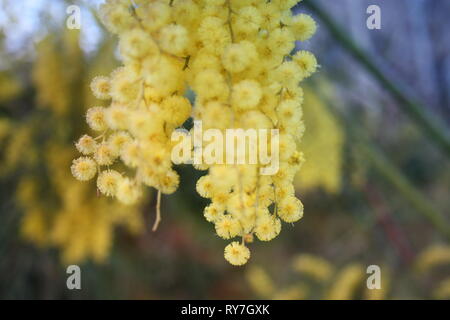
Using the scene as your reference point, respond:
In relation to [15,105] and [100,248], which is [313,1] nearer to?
[100,248]

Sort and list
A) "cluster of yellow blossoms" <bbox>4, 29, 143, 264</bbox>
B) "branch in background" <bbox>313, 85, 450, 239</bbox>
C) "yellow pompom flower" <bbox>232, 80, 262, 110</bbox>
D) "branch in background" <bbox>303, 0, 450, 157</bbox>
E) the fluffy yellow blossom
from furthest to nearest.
A: "cluster of yellow blossoms" <bbox>4, 29, 143, 264</bbox> → "branch in background" <bbox>313, 85, 450, 239</bbox> → "branch in background" <bbox>303, 0, 450, 157</bbox> → the fluffy yellow blossom → "yellow pompom flower" <bbox>232, 80, 262, 110</bbox>

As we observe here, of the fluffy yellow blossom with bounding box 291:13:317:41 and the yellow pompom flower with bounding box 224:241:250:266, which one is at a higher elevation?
the fluffy yellow blossom with bounding box 291:13:317:41

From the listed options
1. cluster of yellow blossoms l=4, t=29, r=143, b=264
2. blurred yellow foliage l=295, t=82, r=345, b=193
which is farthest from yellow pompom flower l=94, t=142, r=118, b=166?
blurred yellow foliage l=295, t=82, r=345, b=193

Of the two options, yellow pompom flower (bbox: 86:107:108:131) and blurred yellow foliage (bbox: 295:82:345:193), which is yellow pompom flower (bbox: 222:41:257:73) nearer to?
yellow pompom flower (bbox: 86:107:108:131)

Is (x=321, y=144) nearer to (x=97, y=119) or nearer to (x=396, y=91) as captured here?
(x=396, y=91)

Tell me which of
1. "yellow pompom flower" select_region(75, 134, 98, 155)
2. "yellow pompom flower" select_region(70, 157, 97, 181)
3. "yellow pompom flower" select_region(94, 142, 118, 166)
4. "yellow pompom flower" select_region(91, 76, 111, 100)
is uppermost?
"yellow pompom flower" select_region(91, 76, 111, 100)

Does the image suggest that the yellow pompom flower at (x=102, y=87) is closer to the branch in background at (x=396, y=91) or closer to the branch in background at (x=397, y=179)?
the branch in background at (x=396, y=91)

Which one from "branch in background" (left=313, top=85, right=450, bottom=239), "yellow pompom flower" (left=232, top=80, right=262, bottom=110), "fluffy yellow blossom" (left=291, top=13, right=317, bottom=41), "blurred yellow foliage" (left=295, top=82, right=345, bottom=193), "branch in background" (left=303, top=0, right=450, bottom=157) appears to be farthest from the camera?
"blurred yellow foliage" (left=295, top=82, right=345, bottom=193)
